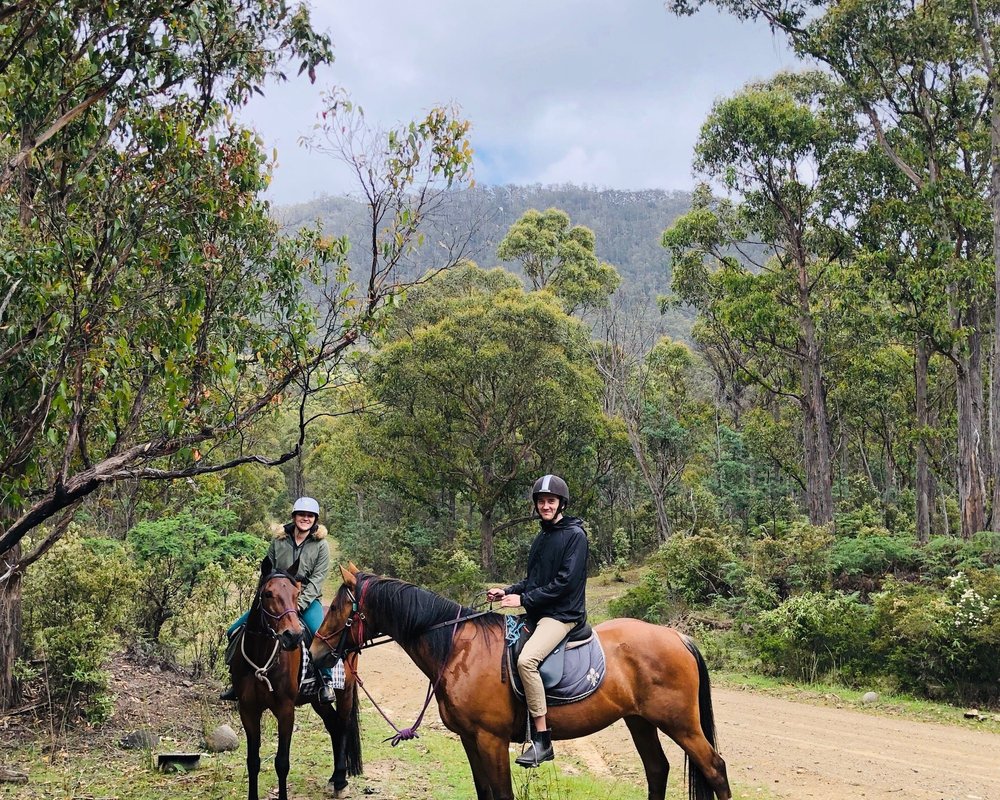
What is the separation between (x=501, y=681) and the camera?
5.16 metres

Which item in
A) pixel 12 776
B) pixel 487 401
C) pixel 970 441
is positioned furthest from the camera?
pixel 487 401

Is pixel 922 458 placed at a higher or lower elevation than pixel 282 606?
higher

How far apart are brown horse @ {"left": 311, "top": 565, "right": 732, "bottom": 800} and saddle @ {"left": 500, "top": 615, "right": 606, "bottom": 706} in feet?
0.20

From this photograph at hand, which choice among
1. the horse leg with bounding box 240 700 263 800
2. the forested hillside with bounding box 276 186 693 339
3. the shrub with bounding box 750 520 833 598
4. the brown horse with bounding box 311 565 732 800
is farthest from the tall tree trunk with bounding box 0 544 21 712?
the forested hillside with bounding box 276 186 693 339

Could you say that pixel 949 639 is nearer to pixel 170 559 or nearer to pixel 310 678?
pixel 310 678

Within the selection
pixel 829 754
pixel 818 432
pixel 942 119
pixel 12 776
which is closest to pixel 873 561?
pixel 818 432

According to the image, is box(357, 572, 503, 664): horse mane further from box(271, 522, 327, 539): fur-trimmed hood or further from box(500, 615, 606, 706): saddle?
box(271, 522, 327, 539): fur-trimmed hood

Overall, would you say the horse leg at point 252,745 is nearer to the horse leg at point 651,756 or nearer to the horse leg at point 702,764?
the horse leg at point 651,756

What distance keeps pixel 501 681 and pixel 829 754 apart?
5.23 m

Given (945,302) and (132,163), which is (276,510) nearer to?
(945,302)

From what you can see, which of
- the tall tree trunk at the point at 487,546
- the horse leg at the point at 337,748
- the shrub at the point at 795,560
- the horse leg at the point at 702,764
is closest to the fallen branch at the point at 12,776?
the horse leg at the point at 337,748

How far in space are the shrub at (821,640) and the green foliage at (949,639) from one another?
441mm

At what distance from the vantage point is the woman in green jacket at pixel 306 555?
646 centimetres

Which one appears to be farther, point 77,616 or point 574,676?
point 77,616
